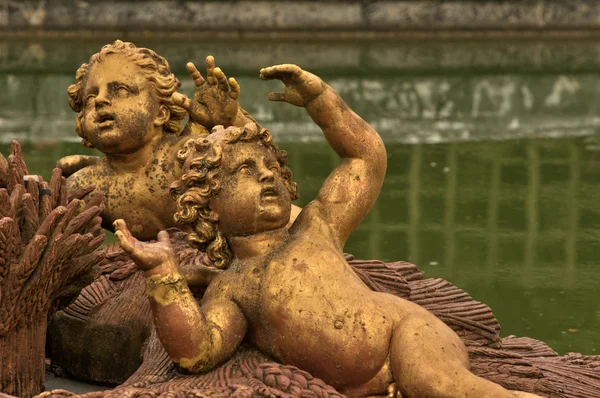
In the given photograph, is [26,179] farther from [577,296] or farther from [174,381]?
[577,296]

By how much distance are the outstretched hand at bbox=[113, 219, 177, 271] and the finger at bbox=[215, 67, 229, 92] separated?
0.68 metres

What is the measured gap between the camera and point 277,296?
3670 mm

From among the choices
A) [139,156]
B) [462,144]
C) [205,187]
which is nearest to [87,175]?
[139,156]

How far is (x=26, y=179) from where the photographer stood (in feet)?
12.9

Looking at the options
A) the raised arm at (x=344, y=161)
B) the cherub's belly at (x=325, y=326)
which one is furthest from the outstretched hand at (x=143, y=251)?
the raised arm at (x=344, y=161)

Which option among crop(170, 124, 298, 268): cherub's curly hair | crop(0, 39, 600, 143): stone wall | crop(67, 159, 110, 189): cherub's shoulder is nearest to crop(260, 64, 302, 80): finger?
crop(170, 124, 298, 268): cherub's curly hair

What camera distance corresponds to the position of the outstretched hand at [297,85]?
12.4ft

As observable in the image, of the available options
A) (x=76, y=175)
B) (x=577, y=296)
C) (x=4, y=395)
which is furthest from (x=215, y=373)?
(x=577, y=296)

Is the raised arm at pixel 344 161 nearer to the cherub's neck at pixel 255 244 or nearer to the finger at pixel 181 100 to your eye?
the cherub's neck at pixel 255 244

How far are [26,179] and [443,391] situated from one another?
1.27 metres

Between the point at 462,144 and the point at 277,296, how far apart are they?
7184mm

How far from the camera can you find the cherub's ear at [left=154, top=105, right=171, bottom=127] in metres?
4.44

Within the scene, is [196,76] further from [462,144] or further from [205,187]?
[462,144]

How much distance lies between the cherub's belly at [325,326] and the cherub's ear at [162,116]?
925mm
